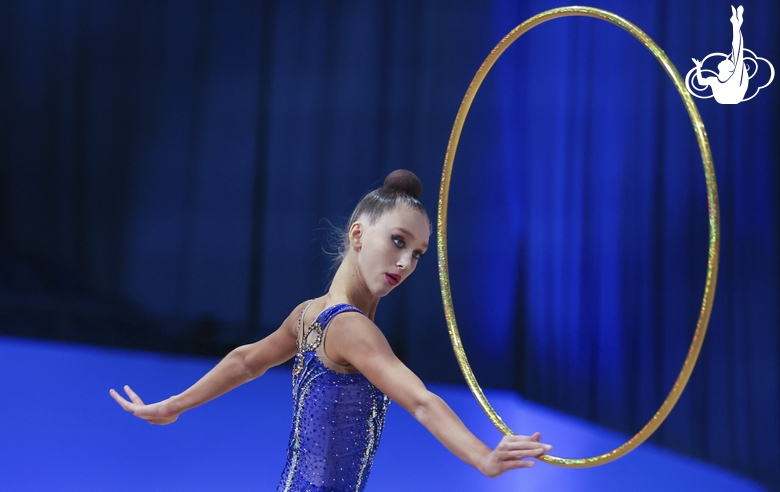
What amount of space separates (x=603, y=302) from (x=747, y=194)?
1.08 m

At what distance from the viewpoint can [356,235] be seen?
1765mm

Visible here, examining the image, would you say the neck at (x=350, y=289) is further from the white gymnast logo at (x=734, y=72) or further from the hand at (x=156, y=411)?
the white gymnast logo at (x=734, y=72)

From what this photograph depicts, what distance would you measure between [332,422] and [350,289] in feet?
0.94

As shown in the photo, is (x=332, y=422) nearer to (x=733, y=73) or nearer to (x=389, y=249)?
(x=389, y=249)

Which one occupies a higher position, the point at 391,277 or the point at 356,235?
the point at 356,235

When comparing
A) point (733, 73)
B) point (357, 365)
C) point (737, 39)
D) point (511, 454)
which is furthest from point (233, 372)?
point (737, 39)

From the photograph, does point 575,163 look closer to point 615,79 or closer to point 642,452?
point 615,79

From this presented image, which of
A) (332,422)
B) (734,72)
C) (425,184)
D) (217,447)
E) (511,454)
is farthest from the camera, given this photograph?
(425,184)

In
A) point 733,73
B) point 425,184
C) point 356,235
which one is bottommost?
point 356,235

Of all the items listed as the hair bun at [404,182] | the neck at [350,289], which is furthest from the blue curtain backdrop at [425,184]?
the neck at [350,289]

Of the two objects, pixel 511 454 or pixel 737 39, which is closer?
pixel 511 454

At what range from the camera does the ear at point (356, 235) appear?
175cm

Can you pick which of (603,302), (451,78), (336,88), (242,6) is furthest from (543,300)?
(242,6)

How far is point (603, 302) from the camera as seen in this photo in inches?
170
